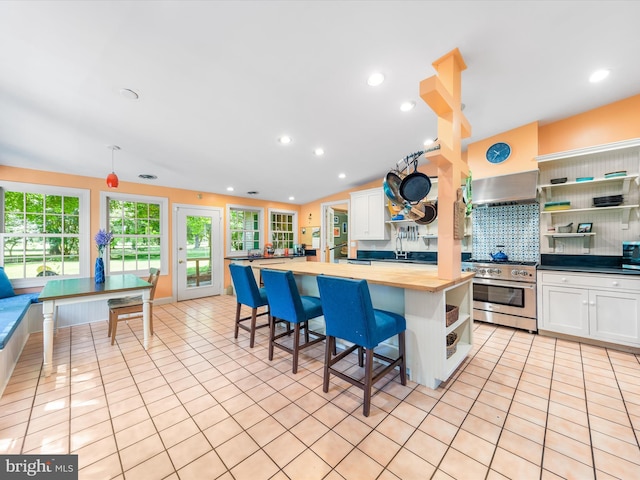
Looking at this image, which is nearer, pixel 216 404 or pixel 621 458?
pixel 621 458

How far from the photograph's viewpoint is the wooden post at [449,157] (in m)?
2.12

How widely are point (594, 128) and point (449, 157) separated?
8.25 ft

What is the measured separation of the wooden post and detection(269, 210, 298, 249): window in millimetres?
4695

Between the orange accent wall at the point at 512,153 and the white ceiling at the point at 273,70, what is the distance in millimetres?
181

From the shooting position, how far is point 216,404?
1861 millimetres

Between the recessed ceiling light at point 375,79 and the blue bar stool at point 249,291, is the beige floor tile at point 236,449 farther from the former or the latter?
the recessed ceiling light at point 375,79

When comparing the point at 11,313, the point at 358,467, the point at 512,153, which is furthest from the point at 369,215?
the point at 11,313

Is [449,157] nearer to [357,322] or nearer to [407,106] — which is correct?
[407,106]

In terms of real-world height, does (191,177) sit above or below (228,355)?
above

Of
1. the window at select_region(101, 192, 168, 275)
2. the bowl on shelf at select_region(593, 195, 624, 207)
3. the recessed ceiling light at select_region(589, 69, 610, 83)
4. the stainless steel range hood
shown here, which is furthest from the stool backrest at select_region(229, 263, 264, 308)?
the bowl on shelf at select_region(593, 195, 624, 207)

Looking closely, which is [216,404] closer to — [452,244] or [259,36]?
[452,244]

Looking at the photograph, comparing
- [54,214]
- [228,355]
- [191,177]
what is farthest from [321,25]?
[54,214]

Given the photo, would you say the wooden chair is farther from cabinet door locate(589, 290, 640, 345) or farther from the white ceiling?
cabinet door locate(589, 290, 640, 345)

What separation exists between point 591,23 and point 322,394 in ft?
11.1
